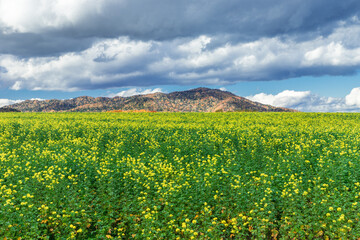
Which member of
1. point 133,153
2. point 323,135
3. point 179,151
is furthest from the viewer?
point 323,135

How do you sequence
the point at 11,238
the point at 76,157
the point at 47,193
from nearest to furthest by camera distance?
the point at 11,238
the point at 47,193
the point at 76,157

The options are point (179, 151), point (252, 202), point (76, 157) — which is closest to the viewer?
point (252, 202)

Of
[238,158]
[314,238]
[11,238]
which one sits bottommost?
[314,238]

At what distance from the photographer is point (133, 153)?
17734mm

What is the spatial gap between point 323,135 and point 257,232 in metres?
15.4

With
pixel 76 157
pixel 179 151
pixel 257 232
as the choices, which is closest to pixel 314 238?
pixel 257 232

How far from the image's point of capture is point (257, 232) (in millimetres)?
7906

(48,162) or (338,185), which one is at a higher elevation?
(48,162)

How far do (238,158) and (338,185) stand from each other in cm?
509

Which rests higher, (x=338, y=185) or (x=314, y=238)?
(x=338, y=185)

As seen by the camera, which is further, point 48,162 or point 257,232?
point 48,162

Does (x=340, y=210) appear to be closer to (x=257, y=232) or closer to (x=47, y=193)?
(x=257, y=232)

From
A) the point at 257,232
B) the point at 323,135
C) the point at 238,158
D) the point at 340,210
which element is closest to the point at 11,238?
the point at 257,232

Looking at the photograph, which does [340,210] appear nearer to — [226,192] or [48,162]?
[226,192]
